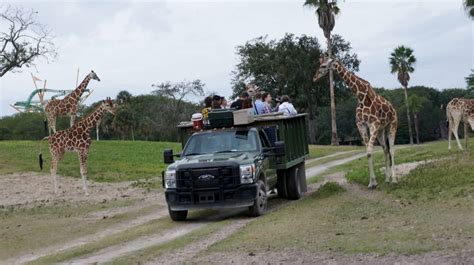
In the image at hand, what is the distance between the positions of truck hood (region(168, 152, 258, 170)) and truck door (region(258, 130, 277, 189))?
22.7 inches

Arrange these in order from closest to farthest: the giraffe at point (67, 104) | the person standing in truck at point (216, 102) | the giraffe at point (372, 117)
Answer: the giraffe at point (372, 117), the person standing in truck at point (216, 102), the giraffe at point (67, 104)

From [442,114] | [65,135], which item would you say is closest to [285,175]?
[65,135]

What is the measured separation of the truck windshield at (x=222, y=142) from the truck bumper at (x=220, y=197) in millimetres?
1427

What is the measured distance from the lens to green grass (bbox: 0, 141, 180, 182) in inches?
1066

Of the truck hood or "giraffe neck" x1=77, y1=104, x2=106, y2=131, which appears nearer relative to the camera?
the truck hood

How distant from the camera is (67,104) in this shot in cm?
2598

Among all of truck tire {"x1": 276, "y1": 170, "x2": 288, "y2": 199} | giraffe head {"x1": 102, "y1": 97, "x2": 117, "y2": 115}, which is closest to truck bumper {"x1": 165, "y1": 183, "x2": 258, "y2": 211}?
truck tire {"x1": 276, "y1": 170, "x2": 288, "y2": 199}

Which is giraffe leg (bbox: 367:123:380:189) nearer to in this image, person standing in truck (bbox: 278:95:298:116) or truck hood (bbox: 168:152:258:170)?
person standing in truck (bbox: 278:95:298:116)

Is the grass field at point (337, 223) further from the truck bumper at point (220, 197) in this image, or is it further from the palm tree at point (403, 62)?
the palm tree at point (403, 62)

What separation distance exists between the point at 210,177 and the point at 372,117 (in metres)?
4.93

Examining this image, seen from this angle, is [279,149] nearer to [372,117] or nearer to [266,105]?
[372,117]

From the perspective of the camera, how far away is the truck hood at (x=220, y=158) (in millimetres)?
12747

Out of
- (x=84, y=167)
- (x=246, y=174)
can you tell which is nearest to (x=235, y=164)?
(x=246, y=174)

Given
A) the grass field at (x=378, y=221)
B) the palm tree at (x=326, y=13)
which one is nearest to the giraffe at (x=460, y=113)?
the grass field at (x=378, y=221)
